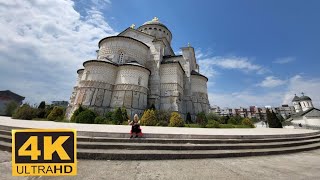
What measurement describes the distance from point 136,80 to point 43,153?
1727 centimetres

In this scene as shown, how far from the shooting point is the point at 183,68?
2738 centimetres

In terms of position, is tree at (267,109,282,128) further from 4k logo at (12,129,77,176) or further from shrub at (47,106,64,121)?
shrub at (47,106,64,121)

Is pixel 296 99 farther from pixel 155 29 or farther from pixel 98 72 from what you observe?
Result: pixel 98 72

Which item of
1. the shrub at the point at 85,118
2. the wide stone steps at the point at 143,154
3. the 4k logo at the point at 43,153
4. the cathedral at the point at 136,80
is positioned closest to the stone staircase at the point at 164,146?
the wide stone steps at the point at 143,154

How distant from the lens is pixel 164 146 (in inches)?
200

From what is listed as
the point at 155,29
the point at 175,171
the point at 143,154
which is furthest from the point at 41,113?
the point at 155,29

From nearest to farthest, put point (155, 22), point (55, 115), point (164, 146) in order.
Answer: point (164, 146)
point (55, 115)
point (155, 22)

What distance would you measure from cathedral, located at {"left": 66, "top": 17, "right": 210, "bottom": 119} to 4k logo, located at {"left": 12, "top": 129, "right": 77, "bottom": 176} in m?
15.4

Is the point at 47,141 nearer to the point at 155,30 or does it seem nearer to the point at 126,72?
the point at 126,72

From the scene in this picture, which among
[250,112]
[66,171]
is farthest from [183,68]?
[250,112]

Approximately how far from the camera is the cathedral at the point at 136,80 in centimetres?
1864

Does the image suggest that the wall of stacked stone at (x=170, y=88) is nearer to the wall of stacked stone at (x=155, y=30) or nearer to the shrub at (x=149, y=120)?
the shrub at (x=149, y=120)

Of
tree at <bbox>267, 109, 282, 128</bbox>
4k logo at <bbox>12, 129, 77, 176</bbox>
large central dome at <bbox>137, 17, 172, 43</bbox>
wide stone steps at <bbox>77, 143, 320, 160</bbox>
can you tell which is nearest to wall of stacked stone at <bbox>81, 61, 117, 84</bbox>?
large central dome at <bbox>137, 17, 172, 43</bbox>

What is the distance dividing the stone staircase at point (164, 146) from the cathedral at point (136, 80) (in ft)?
41.1
